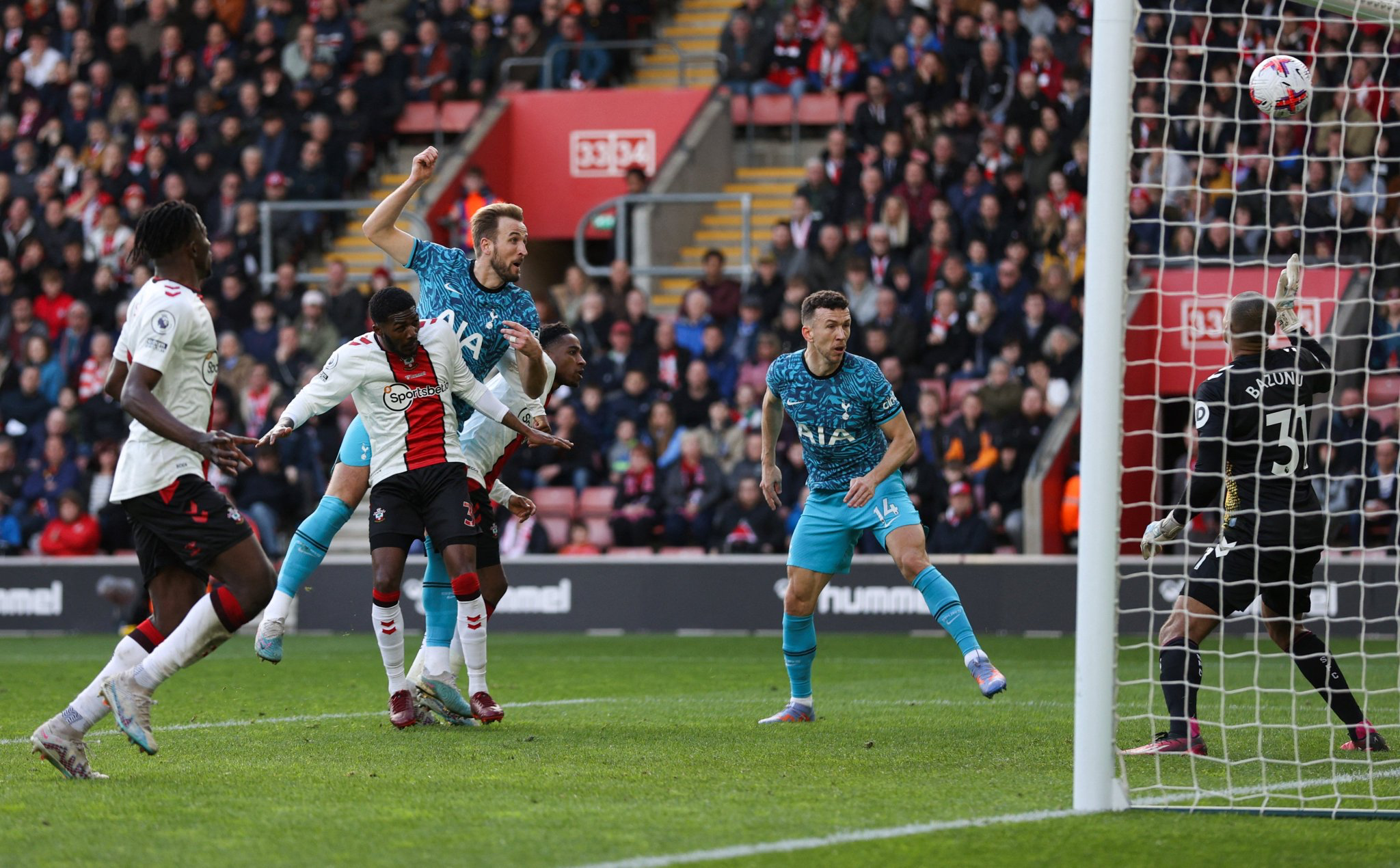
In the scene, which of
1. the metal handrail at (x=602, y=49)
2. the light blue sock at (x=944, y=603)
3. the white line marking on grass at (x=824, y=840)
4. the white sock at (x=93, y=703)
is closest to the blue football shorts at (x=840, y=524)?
the light blue sock at (x=944, y=603)

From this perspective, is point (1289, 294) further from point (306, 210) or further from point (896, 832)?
point (306, 210)

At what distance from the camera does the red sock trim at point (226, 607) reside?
681 centimetres

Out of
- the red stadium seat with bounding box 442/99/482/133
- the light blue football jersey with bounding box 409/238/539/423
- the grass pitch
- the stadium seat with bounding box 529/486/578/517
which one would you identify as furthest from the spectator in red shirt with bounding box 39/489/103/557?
the light blue football jersey with bounding box 409/238/539/423

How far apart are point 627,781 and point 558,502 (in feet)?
38.8

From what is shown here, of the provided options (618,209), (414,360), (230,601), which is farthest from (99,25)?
(230,601)

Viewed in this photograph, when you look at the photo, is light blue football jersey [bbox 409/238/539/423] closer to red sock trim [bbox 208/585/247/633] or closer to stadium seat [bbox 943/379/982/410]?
red sock trim [bbox 208/585/247/633]

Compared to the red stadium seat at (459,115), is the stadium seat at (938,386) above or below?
below

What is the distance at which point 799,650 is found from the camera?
9.11 meters

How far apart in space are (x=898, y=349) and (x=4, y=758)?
455 inches

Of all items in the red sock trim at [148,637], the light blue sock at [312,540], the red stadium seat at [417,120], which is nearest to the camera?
the red sock trim at [148,637]

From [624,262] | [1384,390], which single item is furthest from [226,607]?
[624,262]

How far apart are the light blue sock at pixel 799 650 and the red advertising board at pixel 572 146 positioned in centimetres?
1424

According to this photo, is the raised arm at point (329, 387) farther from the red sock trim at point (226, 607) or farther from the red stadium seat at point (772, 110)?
the red stadium seat at point (772, 110)

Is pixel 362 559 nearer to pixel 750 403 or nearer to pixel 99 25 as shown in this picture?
pixel 750 403
